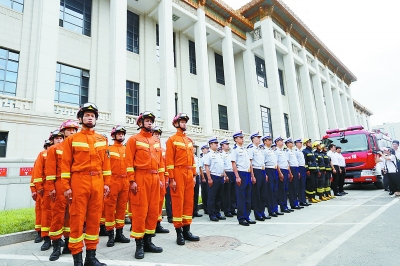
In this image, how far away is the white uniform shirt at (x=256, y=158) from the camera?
5871 mm

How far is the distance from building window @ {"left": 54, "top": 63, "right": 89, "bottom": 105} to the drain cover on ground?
33.9 feet

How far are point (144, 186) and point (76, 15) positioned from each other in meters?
12.7

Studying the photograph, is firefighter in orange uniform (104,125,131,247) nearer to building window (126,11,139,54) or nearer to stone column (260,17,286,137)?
building window (126,11,139,54)

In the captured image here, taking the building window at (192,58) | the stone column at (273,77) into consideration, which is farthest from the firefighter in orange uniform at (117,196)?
the stone column at (273,77)

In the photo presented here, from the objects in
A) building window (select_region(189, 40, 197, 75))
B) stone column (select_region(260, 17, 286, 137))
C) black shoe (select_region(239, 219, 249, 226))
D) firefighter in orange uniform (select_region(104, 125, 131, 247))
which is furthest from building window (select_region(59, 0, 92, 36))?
stone column (select_region(260, 17, 286, 137))

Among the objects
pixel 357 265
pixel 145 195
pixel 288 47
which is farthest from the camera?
pixel 288 47

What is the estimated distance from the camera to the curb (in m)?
4.28

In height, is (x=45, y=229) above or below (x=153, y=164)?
below

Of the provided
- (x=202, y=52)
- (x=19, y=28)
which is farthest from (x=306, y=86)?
(x=19, y=28)

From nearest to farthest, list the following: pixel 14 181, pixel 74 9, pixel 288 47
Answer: pixel 14 181, pixel 74 9, pixel 288 47

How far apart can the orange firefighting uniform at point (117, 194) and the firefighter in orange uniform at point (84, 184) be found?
1154mm

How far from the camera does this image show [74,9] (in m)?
12.2

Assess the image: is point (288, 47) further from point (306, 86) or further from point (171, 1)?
point (171, 1)

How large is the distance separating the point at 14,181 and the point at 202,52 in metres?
12.7
